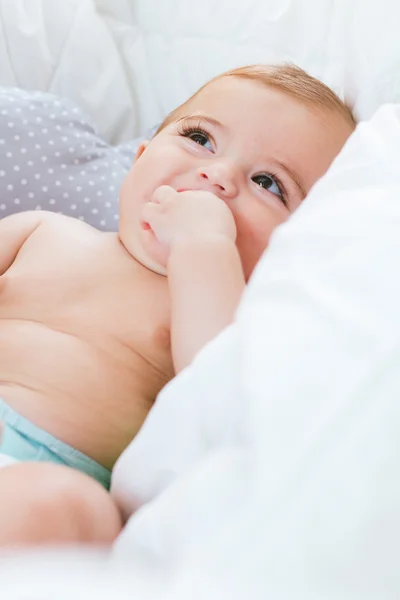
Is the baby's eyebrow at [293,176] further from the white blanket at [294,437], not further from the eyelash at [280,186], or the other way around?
the white blanket at [294,437]

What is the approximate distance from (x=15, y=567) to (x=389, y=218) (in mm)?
400

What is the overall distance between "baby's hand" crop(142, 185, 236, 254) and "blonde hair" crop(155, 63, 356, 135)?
0.23 m

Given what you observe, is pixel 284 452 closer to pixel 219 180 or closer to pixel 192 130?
pixel 219 180

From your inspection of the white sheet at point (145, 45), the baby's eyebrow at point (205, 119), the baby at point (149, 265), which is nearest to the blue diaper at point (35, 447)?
the baby at point (149, 265)

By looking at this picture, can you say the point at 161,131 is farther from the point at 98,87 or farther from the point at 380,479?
the point at 380,479

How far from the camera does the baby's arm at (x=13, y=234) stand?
1.04 m

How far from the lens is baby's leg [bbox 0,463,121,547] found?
0.58m

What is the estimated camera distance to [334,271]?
56 centimetres

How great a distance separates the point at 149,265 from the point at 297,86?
0.34 meters

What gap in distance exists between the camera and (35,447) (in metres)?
0.80

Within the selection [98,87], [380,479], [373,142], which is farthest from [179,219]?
[98,87]

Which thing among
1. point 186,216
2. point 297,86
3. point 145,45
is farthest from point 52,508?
point 145,45

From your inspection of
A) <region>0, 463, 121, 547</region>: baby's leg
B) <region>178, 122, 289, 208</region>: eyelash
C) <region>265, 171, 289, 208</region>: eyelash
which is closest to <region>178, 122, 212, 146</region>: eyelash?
<region>178, 122, 289, 208</region>: eyelash

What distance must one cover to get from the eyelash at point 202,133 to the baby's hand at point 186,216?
0.13 m
